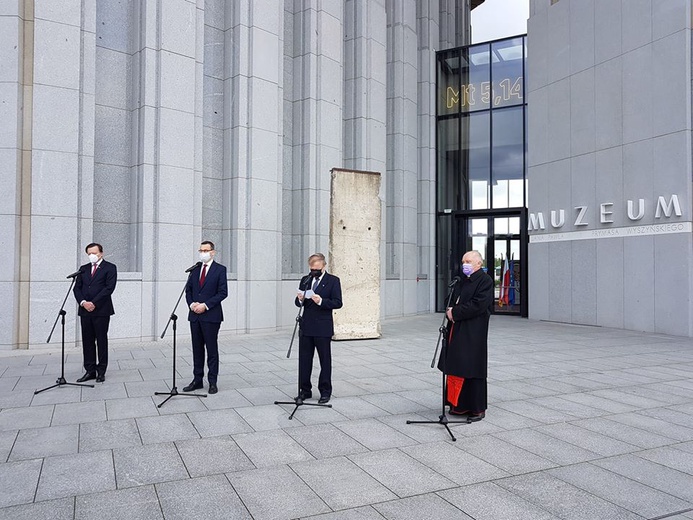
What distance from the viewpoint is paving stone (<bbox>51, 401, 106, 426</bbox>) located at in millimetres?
6457

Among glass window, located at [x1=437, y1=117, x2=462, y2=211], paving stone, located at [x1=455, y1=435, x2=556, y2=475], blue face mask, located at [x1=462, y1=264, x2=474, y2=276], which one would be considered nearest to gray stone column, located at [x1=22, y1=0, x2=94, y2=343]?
blue face mask, located at [x1=462, y1=264, x2=474, y2=276]

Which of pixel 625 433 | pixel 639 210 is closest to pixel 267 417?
pixel 625 433

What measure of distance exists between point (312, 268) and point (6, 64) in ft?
28.2

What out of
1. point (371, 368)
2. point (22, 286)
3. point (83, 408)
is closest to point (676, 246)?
point (371, 368)

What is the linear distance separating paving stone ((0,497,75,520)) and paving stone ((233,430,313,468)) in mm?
1562

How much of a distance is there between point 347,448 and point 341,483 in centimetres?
89

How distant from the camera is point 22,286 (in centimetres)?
1138

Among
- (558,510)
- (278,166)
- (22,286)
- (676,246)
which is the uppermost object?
(278,166)

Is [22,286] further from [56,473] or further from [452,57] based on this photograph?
[452,57]

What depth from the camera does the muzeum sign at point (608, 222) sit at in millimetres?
14672

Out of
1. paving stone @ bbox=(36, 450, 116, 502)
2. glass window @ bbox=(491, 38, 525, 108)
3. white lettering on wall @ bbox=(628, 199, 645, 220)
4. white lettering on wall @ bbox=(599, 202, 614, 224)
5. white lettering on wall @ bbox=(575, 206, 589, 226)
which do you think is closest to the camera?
paving stone @ bbox=(36, 450, 116, 502)

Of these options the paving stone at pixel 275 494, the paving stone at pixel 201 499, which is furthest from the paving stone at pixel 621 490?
the paving stone at pixel 201 499

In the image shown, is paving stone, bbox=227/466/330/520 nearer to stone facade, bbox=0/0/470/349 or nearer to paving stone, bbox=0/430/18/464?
paving stone, bbox=0/430/18/464

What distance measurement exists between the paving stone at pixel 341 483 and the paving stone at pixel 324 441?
0.20 metres
